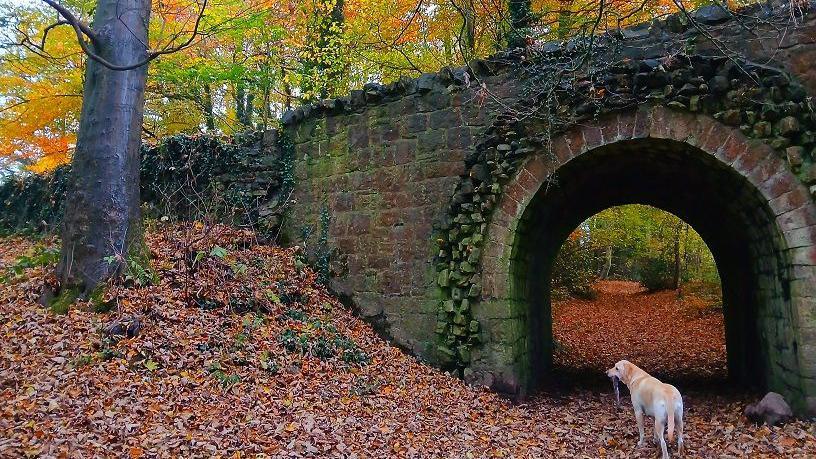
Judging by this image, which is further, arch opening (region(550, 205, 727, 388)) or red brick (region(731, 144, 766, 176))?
arch opening (region(550, 205, 727, 388))

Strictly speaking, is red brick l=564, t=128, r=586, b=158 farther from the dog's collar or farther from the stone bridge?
the dog's collar

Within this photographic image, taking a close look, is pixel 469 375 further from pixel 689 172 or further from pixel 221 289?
pixel 689 172

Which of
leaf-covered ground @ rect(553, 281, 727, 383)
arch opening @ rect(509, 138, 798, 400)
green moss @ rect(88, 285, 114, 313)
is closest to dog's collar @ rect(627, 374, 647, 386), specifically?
arch opening @ rect(509, 138, 798, 400)

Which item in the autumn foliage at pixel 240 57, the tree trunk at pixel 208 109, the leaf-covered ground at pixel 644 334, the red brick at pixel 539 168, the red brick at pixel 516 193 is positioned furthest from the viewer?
the tree trunk at pixel 208 109

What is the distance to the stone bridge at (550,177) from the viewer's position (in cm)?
577

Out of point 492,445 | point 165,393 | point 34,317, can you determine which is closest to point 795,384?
point 492,445

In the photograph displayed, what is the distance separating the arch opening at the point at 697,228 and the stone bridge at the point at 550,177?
38 millimetres

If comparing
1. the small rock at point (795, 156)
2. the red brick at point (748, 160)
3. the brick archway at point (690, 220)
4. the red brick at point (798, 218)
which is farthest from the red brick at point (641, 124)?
the red brick at point (798, 218)

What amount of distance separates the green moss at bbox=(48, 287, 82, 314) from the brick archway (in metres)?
4.88

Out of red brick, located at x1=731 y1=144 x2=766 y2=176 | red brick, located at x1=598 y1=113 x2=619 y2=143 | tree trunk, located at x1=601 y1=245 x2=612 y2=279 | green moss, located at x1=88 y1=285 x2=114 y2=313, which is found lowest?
green moss, located at x1=88 y1=285 x2=114 y2=313

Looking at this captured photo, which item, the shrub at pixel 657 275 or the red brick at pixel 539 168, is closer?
the red brick at pixel 539 168

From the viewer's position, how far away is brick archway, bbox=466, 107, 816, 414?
221 inches

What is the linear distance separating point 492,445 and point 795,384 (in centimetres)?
332

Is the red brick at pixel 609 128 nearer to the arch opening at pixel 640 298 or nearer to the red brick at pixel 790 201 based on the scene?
the red brick at pixel 790 201
